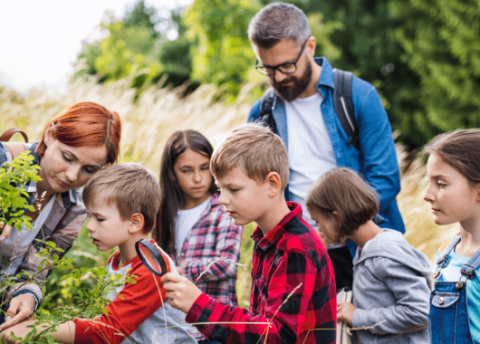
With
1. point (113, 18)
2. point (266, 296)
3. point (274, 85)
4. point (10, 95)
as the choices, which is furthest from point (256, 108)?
point (113, 18)

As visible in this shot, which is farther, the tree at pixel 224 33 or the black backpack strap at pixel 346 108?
the tree at pixel 224 33

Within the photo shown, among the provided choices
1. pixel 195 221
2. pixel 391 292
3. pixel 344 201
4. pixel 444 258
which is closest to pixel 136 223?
pixel 195 221

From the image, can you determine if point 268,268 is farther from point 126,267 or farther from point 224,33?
point 224,33

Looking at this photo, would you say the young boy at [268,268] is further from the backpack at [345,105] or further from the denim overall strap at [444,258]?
the backpack at [345,105]

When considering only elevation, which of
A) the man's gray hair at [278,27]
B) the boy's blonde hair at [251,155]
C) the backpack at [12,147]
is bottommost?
the boy's blonde hair at [251,155]

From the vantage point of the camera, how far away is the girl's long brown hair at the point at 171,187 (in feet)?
10.4

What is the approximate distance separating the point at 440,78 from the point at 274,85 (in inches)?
399

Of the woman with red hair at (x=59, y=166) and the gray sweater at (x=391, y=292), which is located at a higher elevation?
the woman with red hair at (x=59, y=166)

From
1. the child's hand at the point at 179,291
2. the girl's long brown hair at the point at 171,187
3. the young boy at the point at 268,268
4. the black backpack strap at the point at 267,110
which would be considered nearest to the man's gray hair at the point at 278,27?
the black backpack strap at the point at 267,110

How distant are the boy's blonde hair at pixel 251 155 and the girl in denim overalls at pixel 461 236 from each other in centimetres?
78

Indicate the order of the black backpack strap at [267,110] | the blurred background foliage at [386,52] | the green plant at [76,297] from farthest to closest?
the blurred background foliage at [386,52]
the black backpack strap at [267,110]
the green plant at [76,297]

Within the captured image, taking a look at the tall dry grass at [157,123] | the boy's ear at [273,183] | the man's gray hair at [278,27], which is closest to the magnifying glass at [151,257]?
the boy's ear at [273,183]

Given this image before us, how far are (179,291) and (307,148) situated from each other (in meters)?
1.79

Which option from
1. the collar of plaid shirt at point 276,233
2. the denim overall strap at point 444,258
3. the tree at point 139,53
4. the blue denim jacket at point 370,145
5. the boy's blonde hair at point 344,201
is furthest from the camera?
the tree at point 139,53
